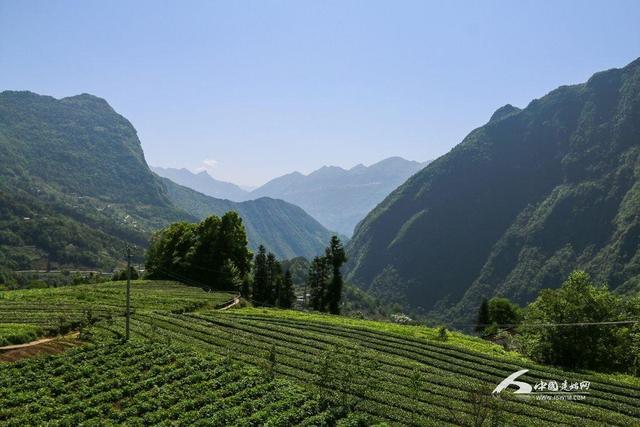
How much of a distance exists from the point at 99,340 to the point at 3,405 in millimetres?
13965

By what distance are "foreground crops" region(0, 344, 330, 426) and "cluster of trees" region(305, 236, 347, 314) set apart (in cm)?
6061

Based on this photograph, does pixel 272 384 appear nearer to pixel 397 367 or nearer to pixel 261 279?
pixel 397 367

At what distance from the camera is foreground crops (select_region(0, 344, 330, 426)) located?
31.9 m

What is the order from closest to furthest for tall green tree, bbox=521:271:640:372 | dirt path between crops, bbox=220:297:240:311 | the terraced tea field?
the terraced tea field < tall green tree, bbox=521:271:640:372 < dirt path between crops, bbox=220:297:240:311

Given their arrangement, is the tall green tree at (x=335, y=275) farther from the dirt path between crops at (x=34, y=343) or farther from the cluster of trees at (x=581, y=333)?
the dirt path between crops at (x=34, y=343)

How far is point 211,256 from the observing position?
10525 cm

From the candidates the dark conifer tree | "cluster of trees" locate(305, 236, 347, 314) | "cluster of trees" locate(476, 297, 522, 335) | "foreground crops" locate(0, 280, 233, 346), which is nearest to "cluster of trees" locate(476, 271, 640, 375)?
"foreground crops" locate(0, 280, 233, 346)

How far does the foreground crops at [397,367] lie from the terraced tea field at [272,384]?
4.6 inches

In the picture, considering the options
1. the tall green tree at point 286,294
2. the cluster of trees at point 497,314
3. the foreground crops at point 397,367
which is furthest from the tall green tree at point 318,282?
the foreground crops at point 397,367

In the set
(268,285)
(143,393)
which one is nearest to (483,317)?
(268,285)

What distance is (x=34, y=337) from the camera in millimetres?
45812

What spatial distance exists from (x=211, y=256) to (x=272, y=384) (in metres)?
69.4

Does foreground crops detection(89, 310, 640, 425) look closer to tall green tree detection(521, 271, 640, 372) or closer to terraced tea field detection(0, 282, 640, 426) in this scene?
terraced tea field detection(0, 282, 640, 426)

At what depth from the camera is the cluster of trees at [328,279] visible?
103250 mm
